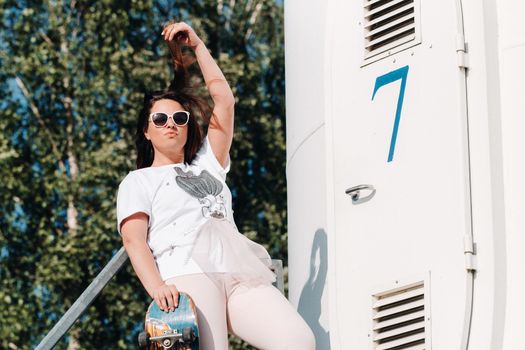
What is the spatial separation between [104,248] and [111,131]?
5.90 ft

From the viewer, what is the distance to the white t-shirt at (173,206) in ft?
24.5

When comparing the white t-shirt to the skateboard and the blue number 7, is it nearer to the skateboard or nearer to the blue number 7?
the skateboard

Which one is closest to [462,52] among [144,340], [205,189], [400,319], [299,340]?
[400,319]

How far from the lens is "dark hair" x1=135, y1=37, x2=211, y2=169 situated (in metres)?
7.93

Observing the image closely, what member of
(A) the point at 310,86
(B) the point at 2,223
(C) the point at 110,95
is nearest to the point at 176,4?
(C) the point at 110,95

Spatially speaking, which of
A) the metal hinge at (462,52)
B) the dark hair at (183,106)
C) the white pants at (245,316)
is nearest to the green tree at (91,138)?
the dark hair at (183,106)

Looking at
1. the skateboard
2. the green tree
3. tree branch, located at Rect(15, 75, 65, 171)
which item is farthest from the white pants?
tree branch, located at Rect(15, 75, 65, 171)

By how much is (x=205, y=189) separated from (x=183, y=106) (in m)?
0.49

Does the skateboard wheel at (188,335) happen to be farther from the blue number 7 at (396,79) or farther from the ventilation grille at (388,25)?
Result: the ventilation grille at (388,25)

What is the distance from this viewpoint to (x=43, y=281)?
767 inches

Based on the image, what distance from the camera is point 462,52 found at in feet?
24.2

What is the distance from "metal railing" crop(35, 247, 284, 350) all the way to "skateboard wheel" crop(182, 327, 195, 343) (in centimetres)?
75

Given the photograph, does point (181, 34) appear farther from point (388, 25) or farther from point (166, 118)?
point (388, 25)

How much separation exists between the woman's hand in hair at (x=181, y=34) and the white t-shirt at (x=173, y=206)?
2.09 feet
